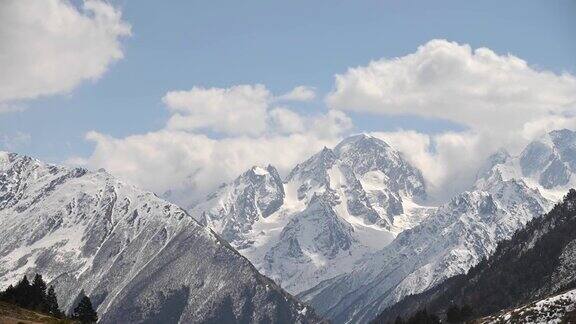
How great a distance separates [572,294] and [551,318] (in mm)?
8272

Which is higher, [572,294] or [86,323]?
[86,323]

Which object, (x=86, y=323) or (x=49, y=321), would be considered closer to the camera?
(x=49, y=321)

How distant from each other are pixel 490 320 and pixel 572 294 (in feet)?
53.4

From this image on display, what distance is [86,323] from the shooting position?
180875 millimetres

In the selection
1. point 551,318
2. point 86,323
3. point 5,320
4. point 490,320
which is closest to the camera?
point 5,320

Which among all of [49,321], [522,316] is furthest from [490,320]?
[49,321]

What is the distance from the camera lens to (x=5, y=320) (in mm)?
136625

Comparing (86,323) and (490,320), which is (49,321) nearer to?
(86,323)

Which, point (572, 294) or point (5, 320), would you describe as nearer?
point (5, 320)

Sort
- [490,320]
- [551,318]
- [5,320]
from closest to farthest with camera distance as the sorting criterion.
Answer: [5,320], [551,318], [490,320]

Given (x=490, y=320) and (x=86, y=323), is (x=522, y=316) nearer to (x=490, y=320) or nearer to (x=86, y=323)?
(x=490, y=320)

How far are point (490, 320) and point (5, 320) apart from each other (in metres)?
87.5

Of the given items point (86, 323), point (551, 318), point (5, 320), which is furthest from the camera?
point (86, 323)

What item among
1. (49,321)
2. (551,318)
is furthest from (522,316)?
(49,321)
